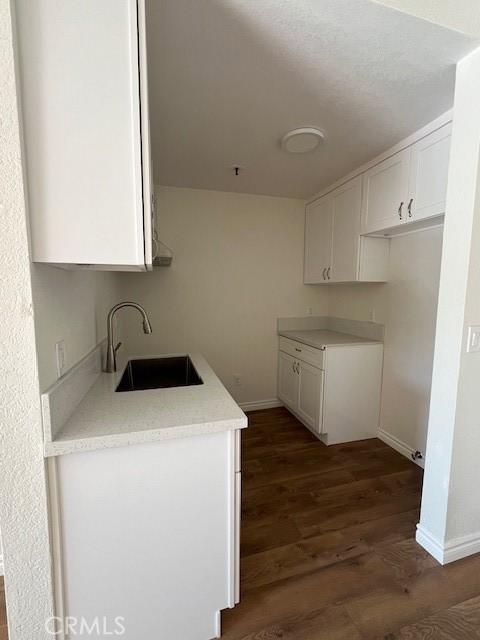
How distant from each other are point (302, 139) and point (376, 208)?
0.81m

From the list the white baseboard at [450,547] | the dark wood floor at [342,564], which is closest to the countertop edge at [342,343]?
the dark wood floor at [342,564]

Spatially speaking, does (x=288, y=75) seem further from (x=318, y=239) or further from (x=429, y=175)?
(x=318, y=239)

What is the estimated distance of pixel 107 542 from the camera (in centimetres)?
90

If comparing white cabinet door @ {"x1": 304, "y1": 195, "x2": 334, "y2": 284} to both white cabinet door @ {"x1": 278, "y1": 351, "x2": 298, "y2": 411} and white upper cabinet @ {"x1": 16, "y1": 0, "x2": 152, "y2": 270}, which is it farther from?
white upper cabinet @ {"x1": 16, "y1": 0, "x2": 152, "y2": 270}

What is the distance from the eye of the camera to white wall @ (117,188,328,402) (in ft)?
8.95

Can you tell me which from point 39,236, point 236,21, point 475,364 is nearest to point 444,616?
Result: point 475,364

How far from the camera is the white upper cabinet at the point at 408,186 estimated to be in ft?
5.43

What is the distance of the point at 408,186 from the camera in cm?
187

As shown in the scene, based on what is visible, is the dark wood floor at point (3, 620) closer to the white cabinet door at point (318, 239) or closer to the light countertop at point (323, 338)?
the light countertop at point (323, 338)

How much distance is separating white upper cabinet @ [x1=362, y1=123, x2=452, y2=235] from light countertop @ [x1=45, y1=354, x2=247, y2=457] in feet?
5.76

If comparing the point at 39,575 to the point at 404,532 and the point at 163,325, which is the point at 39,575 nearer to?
the point at 404,532

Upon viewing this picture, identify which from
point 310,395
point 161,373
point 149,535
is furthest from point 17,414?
point 310,395

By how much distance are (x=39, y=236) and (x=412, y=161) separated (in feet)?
7.23

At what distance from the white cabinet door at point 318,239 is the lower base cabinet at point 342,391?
32.9 inches
